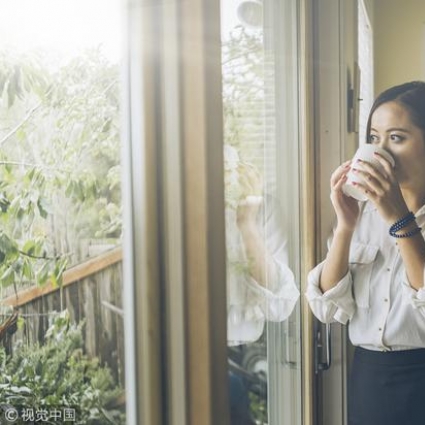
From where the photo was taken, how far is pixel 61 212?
0.59 metres

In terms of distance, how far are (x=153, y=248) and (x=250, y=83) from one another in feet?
1.68

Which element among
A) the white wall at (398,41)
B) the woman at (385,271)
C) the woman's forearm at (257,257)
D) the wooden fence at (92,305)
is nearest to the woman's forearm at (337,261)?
the woman at (385,271)

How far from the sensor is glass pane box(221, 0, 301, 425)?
35.1 inches

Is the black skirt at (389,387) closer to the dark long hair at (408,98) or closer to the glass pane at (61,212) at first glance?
the dark long hair at (408,98)

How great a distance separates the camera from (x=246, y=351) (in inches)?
39.1

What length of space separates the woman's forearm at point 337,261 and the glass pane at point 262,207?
10 centimetres

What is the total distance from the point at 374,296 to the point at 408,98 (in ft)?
1.34

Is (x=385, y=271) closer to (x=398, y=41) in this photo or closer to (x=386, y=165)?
(x=386, y=165)

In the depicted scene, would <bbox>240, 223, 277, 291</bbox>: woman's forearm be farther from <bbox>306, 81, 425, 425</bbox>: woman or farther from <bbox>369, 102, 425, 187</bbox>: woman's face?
<bbox>369, 102, 425, 187</bbox>: woman's face

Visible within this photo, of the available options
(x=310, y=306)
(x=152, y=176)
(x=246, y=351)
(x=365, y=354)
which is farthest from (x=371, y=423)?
(x=152, y=176)

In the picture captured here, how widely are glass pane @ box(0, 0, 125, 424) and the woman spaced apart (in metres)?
0.64

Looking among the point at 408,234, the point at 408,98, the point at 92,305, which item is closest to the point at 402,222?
the point at 408,234

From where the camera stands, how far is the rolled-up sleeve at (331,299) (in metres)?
1.14

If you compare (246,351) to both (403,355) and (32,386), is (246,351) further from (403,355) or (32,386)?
(32,386)
